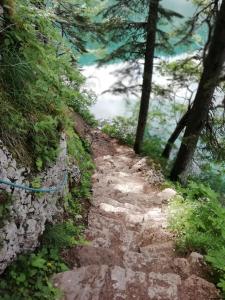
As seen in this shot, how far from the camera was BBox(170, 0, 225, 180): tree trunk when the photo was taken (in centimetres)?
859

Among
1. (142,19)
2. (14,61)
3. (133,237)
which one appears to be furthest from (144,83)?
(14,61)

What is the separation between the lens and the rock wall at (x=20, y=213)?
418 cm

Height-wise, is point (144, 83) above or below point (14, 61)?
above

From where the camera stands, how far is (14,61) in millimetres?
4852

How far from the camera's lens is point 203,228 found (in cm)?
650

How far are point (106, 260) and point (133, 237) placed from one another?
117cm

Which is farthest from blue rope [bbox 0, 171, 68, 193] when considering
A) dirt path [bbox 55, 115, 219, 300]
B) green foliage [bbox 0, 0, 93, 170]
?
dirt path [bbox 55, 115, 219, 300]

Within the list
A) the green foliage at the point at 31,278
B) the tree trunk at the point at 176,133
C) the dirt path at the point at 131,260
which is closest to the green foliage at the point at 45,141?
the green foliage at the point at 31,278

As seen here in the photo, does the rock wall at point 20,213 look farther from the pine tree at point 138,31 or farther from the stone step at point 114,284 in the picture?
the pine tree at point 138,31

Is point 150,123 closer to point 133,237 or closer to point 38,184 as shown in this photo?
point 133,237

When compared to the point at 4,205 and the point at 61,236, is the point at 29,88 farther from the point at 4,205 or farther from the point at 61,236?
the point at 61,236

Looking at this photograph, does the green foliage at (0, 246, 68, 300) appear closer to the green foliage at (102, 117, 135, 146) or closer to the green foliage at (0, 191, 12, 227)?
the green foliage at (0, 191, 12, 227)

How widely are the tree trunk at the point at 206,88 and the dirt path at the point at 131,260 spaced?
1793mm

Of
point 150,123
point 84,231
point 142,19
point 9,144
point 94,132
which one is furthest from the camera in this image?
point 150,123
